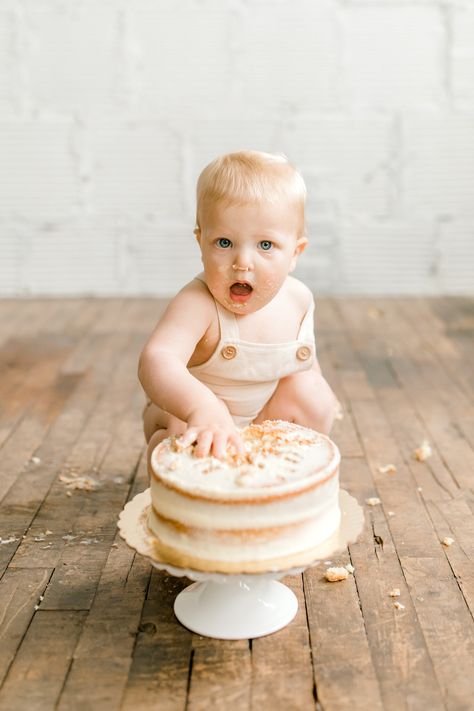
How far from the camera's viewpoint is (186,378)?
5.12 ft

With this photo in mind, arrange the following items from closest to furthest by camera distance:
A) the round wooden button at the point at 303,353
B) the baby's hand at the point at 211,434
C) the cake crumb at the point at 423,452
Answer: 1. the baby's hand at the point at 211,434
2. the round wooden button at the point at 303,353
3. the cake crumb at the point at 423,452

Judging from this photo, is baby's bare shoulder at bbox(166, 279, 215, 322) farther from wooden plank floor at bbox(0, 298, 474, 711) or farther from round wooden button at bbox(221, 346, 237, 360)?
wooden plank floor at bbox(0, 298, 474, 711)

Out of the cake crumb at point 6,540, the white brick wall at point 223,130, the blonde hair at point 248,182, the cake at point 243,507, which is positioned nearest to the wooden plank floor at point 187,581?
the cake crumb at point 6,540

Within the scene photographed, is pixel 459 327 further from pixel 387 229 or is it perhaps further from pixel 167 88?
pixel 167 88

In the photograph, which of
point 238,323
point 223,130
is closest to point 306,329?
point 238,323

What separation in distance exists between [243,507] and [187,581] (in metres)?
0.41

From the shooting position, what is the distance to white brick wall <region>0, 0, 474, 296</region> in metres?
4.23

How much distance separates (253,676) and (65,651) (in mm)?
299

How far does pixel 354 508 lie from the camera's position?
1.55m

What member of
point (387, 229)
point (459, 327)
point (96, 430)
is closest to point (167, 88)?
point (387, 229)

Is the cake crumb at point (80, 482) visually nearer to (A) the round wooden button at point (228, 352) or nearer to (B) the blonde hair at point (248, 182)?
(A) the round wooden button at point (228, 352)

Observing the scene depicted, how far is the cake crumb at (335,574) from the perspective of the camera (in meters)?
1.67

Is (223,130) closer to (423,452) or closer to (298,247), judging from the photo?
(423,452)

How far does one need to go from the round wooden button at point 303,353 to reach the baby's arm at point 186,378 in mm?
201
